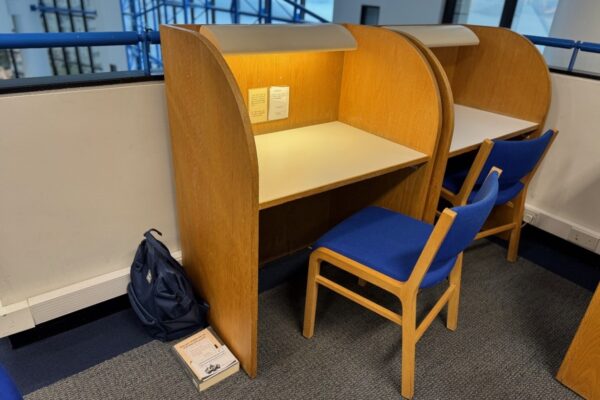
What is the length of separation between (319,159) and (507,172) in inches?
33.0

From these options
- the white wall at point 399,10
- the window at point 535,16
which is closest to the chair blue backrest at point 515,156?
the window at point 535,16

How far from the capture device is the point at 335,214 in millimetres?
2186

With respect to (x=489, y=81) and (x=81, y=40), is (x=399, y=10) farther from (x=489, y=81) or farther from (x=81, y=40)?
(x=81, y=40)

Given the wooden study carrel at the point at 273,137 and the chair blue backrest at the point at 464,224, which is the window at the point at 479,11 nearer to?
the wooden study carrel at the point at 273,137

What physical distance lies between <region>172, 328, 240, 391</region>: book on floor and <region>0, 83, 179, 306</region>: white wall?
44cm

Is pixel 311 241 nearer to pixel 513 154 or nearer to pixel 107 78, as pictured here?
pixel 513 154

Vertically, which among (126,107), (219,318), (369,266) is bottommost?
(219,318)

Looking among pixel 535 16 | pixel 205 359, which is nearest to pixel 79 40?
pixel 205 359

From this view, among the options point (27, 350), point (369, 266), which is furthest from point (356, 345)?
point (27, 350)

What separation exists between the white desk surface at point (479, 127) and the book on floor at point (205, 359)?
1.13 metres

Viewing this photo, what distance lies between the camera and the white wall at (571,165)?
2.04m

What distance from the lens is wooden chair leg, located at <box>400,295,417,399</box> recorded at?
1.31 metres

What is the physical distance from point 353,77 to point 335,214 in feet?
2.35

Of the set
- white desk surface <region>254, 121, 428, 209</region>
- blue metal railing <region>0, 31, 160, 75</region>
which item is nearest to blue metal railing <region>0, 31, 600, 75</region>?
blue metal railing <region>0, 31, 160, 75</region>
